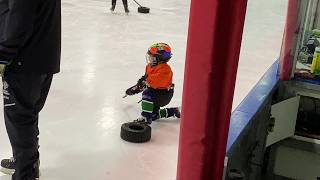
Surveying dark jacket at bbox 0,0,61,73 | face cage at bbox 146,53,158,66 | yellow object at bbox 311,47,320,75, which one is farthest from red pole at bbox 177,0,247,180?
face cage at bbox 146,53,158,66

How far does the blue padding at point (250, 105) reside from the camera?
4.11 feet

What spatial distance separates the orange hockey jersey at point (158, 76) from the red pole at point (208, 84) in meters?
1.49

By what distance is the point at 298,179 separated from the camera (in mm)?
2039

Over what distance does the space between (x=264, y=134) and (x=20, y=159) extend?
96 cm

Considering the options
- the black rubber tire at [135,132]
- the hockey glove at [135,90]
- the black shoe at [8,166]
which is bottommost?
the black shoe at [8,166]

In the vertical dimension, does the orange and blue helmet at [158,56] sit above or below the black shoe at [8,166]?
above

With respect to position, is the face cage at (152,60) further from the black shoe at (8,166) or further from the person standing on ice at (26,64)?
the black shoe at (8,166)

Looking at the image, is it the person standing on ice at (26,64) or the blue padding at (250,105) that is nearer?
the blue padding at (250,105)

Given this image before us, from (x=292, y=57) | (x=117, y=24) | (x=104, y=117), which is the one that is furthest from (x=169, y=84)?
(x=117, y=24)

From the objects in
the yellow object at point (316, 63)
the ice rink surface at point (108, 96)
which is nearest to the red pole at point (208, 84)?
the ice rink surface at point (108, 96)

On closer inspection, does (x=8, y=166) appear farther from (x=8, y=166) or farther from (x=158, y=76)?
(x=158, y=76)

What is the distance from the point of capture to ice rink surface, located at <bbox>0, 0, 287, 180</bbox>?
192 cm

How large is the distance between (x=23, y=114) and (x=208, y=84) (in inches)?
40.0

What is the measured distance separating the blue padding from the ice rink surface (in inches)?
2.3
